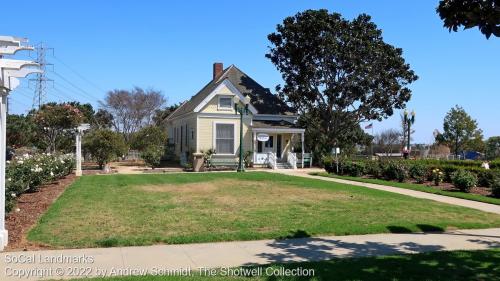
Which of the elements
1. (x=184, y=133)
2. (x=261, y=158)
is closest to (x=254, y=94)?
(x=261, y=158)

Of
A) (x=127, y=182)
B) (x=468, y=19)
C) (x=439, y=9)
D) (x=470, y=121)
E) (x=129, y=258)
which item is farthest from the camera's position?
(x=470, y=121)

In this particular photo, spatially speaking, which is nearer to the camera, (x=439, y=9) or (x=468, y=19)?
(x=468, y=19)

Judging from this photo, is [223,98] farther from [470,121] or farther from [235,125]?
[470,121]

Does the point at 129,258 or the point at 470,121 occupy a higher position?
the point at 470,121

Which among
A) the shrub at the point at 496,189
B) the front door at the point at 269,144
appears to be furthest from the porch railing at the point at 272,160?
the shrub at the point at 496,189

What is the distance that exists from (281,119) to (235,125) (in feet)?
13.5

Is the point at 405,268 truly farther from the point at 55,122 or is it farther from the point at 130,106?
the point at 130,106

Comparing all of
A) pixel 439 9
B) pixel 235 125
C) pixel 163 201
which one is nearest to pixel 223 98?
pixel 235 125

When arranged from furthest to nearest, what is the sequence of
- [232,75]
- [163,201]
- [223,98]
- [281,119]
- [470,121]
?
[470,121] → [232,75] → [281,119] → [223,98] → [163,201]

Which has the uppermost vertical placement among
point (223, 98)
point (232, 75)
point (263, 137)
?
point (232, 75)

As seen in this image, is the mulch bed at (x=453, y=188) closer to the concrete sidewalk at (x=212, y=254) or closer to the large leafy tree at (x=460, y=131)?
the concrete sidewalk at (x=212, y=254)

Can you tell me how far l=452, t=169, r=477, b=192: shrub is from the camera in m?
17.3

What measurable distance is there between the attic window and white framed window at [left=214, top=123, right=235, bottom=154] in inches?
46.3

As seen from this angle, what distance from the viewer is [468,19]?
5.13 m
